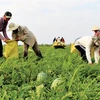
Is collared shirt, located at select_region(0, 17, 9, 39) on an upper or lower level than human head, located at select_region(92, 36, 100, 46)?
upper

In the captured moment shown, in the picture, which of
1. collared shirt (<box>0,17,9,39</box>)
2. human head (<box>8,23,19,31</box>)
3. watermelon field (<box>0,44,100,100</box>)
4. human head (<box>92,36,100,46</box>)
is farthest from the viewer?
collared shirt (<box>0,17,9,39</box>)

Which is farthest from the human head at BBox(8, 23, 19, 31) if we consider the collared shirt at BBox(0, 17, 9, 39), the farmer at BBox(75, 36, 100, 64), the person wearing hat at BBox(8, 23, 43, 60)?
the farmer at BBox(75, 36, 100, 64)

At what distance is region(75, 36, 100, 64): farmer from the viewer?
23.1ft

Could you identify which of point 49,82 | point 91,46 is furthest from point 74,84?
point 91,46

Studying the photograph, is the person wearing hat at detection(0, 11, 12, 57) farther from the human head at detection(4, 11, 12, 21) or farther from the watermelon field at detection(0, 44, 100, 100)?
the watermelon field at detection(0, 44, 100, 100)

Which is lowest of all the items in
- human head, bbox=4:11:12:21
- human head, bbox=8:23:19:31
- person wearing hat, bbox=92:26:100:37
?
person wearing hat, bbox=92:26:100:37

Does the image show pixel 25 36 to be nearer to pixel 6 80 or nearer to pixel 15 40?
pixel 15 40

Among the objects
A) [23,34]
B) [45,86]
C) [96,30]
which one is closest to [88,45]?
[96,30]

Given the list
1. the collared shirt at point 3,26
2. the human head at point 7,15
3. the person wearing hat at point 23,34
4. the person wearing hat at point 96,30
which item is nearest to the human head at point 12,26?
the person wearing hat at point 23,34

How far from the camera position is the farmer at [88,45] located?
277 inches

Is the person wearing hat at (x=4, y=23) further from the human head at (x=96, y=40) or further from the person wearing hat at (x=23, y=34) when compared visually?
the human head at (x=96, y=40)

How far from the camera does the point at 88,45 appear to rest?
23.1ft

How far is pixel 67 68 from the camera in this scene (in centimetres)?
528

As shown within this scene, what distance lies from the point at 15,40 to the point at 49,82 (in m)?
3.72
